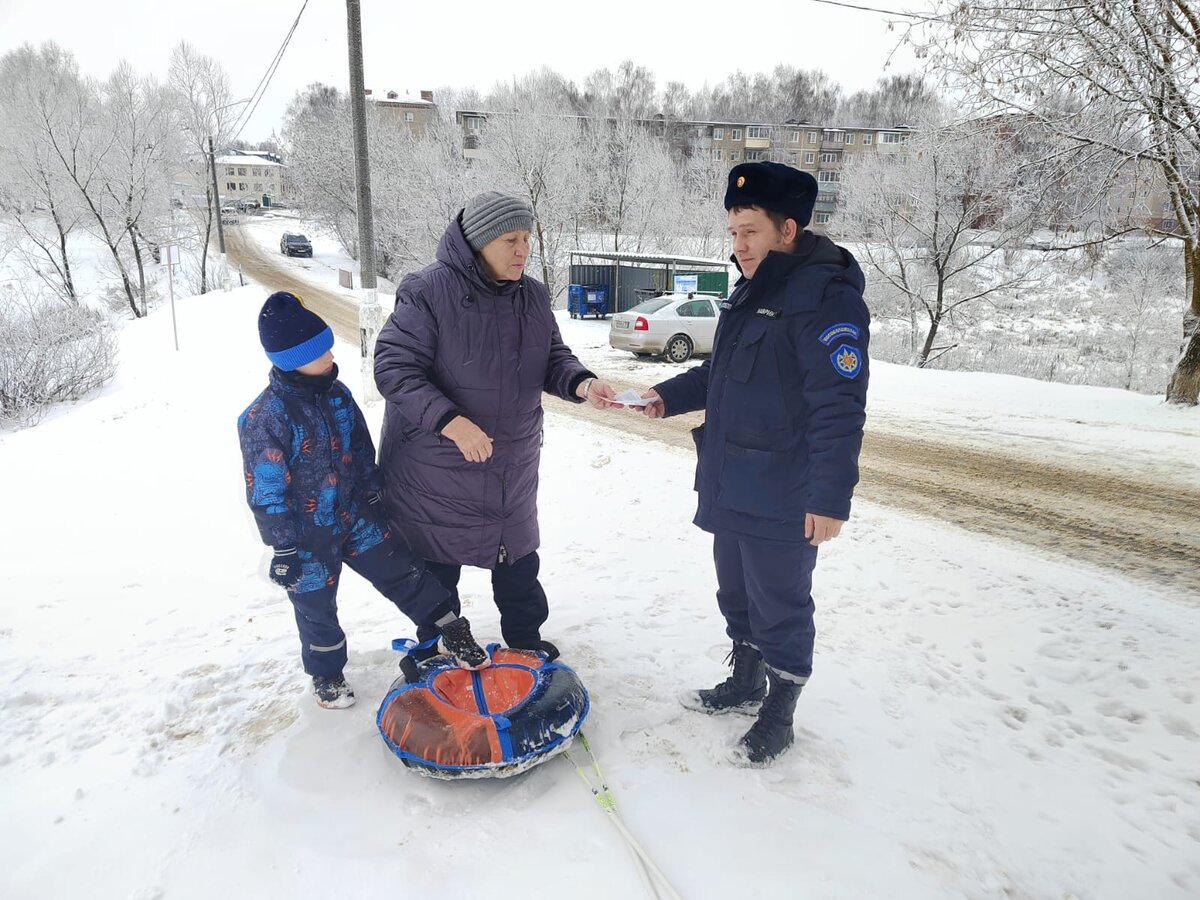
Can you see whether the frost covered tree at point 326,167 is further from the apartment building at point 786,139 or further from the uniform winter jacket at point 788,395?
the uniform winter jacket at point 788,395

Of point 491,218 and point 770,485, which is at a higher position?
point 491,218

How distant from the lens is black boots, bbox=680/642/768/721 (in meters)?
2.89

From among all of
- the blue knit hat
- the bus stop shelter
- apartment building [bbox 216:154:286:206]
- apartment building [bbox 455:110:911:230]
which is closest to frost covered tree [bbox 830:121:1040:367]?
the bus stop shelter

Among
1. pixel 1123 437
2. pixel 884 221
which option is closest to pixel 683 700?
pixel 1123 437

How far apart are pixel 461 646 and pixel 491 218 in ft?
5.53

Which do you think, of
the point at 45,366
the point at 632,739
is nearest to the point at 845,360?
the point at 632,739

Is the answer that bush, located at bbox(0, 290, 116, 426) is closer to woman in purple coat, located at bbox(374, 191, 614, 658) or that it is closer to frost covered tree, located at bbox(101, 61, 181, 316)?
woman in purple coat, located at bbox(374, 191, 614, 658)

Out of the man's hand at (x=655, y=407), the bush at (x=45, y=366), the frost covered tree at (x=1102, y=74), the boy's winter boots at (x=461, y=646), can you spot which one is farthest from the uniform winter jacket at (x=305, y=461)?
the bush at (x=45, y=366)

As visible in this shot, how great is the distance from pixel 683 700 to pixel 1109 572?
335 centimetres

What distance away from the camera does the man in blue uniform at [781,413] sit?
2.28 meters

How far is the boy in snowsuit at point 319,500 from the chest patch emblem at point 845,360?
68.6 inches

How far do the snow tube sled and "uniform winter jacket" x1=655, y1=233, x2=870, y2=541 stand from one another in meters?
0.88

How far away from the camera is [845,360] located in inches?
89.2

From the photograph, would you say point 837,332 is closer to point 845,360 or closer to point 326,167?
point 845,360
